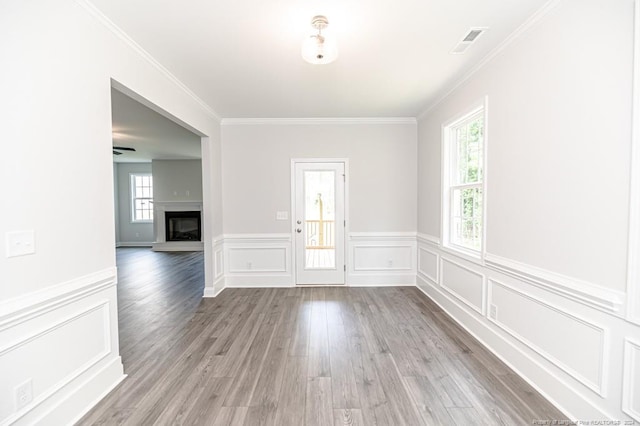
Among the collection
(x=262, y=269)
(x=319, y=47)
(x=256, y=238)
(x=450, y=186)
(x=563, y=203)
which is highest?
(x=319, y=47)

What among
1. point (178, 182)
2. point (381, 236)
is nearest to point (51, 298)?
point (381, 236)

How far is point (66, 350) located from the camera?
1794 millimetres

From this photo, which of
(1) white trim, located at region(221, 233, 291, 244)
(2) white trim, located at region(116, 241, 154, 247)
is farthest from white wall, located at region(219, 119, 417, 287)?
(2) white trim, located at region(116, 241, 154, 247)

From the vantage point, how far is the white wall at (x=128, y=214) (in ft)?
30.9

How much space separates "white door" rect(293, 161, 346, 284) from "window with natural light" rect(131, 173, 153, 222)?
701 cm

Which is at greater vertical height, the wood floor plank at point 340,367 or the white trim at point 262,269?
the white trim at point 262,269

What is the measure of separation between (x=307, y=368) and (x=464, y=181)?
8.76 feet

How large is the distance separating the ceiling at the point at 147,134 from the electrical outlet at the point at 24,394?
9.55 ft

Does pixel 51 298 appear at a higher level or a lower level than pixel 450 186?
lower

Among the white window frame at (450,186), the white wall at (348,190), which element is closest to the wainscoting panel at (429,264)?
the white wall at (348,190)

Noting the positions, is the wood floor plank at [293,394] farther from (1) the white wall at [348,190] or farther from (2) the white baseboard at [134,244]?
(2) the white baseboard at [134,244]

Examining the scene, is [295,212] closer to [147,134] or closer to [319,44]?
[319,44]

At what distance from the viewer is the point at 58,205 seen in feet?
5.68

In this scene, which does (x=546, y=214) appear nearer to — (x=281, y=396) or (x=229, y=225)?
(x=281, y=396)
